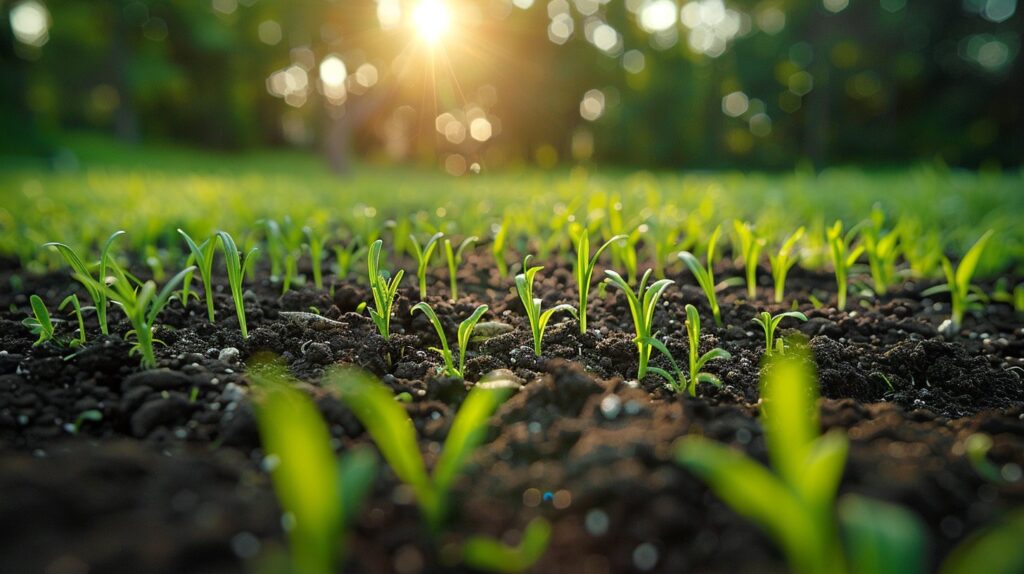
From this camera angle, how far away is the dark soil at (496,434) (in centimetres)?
92

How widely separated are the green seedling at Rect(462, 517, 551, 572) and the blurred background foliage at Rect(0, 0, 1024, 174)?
20034 mm

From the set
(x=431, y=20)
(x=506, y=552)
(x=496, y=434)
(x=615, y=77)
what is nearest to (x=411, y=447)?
(x=506, y=552)

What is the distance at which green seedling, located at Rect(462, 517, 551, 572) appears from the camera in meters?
0.88

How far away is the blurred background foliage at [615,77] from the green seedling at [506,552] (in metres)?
20.0

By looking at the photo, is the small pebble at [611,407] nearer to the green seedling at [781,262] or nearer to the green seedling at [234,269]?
the green seedling at [234,269]

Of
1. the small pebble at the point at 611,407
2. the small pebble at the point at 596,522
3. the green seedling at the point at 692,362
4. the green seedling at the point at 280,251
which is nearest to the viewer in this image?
the small pebble at the point at 596,522

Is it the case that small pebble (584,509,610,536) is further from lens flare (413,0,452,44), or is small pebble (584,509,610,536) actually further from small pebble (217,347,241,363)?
lens flare (413,0,452,44)

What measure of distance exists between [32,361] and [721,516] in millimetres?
1710

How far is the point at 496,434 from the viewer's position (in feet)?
4.42

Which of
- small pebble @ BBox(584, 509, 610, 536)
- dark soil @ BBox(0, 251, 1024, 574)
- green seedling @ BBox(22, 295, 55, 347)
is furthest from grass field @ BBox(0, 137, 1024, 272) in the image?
small pebble @ BBox(584, 509, 610, 536)

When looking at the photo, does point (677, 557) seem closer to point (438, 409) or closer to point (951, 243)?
point (438, 409)

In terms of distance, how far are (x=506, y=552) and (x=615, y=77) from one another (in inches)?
1096

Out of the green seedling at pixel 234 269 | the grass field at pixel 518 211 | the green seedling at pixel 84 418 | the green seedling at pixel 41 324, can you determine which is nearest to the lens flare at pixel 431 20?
the grass field at pixel 518 211

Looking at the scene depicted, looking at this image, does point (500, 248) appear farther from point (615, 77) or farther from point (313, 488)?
point (615, 77)
